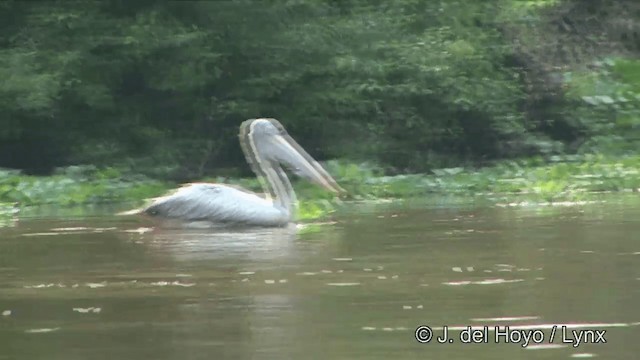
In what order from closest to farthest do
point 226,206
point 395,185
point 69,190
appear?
point 226,206
point 395,185
point 69,190

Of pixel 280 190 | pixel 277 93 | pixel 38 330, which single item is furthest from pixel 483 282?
pixel 277 93

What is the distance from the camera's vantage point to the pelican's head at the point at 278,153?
14.8 meters

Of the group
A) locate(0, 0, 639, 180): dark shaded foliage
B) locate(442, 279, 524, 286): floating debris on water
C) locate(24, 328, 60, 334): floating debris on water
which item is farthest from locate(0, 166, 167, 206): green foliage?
locate(24, 328, 60, 334): floating debris on water

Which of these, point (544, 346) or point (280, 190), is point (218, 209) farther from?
point (544, 346)

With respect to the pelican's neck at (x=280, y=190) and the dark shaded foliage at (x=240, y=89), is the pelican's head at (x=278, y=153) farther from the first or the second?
the dark shaded foliage at (x=240, y=89)

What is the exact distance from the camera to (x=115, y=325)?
22.9ft

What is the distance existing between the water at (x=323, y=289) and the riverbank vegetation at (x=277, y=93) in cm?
907

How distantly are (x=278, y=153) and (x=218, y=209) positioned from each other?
1.33m

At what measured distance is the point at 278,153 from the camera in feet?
48.7

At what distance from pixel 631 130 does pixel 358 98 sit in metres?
3.90

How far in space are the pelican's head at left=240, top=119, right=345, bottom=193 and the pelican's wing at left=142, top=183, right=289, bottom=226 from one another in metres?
1.05

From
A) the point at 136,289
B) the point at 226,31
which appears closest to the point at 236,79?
the point at 226,31

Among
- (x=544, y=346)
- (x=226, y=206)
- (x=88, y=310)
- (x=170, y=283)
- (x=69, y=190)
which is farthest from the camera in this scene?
(x=69, y=190)

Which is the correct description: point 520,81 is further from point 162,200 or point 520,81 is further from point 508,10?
point 162,200
